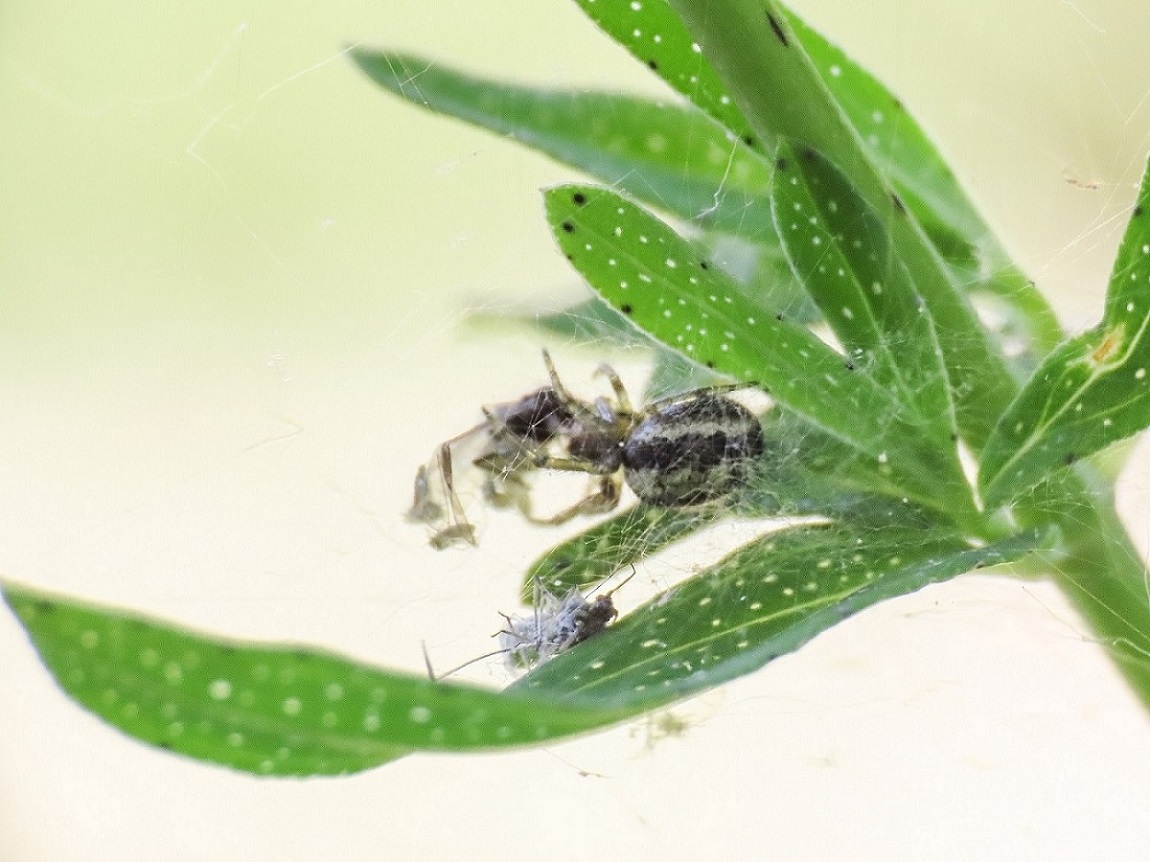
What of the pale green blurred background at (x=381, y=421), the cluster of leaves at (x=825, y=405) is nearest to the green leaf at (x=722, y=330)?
the cluster of leaves at (x=825, y=405)

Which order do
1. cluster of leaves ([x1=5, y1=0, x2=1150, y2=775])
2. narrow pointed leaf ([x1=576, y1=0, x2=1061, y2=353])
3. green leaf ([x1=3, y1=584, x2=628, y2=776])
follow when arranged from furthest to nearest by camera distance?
1. narrow pointed leaf ([x1=576, y1=0, x2=1061, y2=353])
2. cluster of leaves ([x1=5, y1=0, x2=1150, y2=775])
3. green leaf ([x1=3, y1=584, x2=628, y2=776])

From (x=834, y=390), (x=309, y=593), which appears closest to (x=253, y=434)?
(x=309, y=593)

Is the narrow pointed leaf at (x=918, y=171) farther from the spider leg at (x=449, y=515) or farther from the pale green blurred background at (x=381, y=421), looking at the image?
the spider leg at (x=449, y=515)

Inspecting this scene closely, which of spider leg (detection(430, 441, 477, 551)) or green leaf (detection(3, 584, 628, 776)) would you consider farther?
spider leg (detection(430, 441, 477, 551))

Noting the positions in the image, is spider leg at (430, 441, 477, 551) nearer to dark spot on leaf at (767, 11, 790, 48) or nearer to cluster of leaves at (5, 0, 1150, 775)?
cluster of leaves at (5, 0, 1150, 775)

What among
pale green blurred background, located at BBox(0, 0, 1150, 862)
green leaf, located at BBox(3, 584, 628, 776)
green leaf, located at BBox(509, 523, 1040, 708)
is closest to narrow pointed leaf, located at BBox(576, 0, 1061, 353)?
pale green blurred background, located at BBox(0, 0, 1150, 862)

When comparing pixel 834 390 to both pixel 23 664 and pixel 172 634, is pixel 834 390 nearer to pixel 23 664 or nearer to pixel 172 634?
pixel 172 634

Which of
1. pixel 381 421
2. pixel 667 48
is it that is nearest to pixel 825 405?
pixel 667 48
